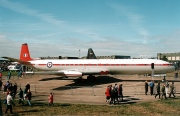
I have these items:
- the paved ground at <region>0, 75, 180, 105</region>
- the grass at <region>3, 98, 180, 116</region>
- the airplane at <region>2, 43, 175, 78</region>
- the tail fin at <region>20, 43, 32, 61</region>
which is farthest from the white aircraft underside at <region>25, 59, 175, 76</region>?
the grass at <region>3, 98, 180, 116</region>

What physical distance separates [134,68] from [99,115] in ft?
65.4

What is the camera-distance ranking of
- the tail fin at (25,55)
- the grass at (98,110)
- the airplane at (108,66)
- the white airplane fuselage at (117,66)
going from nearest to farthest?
the grass at (98,110) < the airplane at (108,66) < the white airplane fuselage at (117,66) < the tail fin at (25,55)

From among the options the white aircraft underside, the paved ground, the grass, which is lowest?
the grass

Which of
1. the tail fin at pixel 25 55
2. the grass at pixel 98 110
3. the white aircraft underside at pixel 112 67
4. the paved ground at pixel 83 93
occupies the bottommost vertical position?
the grass at pixel 98 110

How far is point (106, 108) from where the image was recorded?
47.8 feet

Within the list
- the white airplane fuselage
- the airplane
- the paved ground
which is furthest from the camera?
the white airplane fuselage

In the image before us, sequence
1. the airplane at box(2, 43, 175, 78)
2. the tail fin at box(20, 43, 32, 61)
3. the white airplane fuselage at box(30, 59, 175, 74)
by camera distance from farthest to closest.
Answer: the tail fin at box(20, 43, 32, 61)
the white airplane fuselage at box(30, 59, 175, 74)
the airplane at box(2, 43, 175, 78)

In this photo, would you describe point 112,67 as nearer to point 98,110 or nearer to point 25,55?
point 25,55

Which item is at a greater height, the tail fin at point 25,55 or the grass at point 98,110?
the tail fin at point 25,55

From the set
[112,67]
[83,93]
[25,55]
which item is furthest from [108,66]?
[25,55]

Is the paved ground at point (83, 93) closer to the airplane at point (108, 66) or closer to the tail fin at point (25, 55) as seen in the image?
the airplane at point (108, 66)

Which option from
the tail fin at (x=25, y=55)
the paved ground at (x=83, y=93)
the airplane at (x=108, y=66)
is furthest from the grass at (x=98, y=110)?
the tail fin at (x=25, y=55)

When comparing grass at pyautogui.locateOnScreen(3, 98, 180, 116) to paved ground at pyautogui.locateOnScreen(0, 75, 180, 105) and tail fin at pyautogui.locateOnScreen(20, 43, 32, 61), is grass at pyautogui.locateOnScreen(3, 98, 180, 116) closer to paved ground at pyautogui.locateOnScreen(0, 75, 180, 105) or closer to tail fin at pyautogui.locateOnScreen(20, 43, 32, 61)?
paved ground at pyautogui.locateOnScreen(0, 75, 180, 105)

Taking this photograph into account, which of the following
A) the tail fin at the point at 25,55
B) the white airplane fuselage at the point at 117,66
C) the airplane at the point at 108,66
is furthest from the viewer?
the tail fin at the point at 25,55
